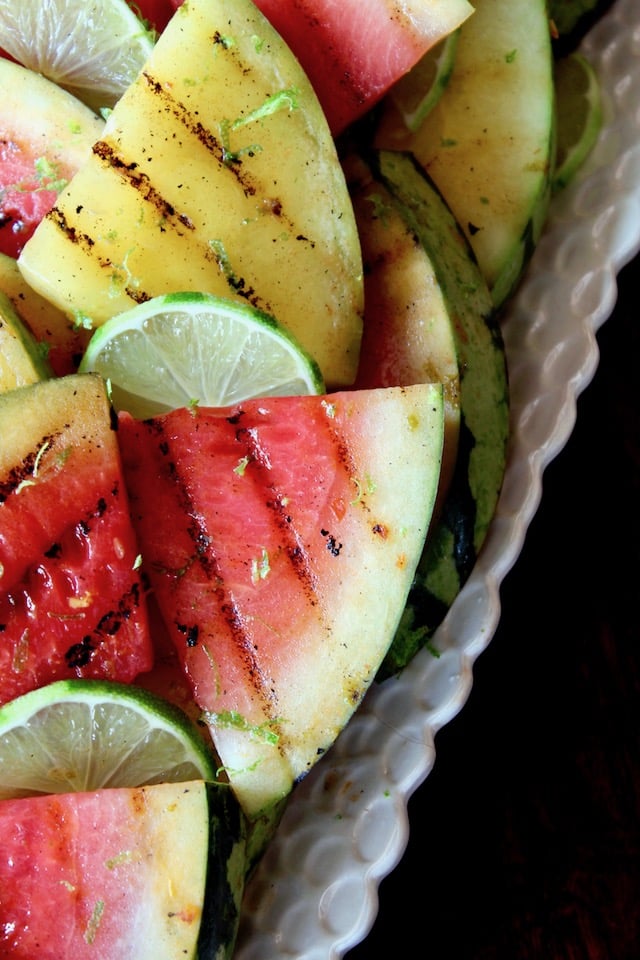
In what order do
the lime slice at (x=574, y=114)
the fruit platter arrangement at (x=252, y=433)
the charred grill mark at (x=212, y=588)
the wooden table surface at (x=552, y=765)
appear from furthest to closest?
the lime slice at (x=574, y=114) < the wooden table surface at (x=552, y=765) < the charred grill mark at (x=212, y=588) < the fruit platter arrangement at (x=252, y=433)

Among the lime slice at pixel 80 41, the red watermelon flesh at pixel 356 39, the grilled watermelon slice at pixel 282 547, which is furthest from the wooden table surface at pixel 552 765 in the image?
the lime slice at pixel 80 41

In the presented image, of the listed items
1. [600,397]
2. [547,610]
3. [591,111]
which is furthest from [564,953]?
[591,111]

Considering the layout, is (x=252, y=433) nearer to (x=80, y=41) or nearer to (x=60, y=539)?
(x=60, y=539)

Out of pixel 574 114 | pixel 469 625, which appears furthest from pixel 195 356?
pixel 574 114

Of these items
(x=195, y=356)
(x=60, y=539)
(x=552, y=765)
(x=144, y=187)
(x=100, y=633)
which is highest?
(x=144, y=187)

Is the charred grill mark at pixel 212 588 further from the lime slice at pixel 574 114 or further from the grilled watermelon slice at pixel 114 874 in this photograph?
the lime slice at pixel 574 114

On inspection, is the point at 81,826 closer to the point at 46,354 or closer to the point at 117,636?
the point at 117,636

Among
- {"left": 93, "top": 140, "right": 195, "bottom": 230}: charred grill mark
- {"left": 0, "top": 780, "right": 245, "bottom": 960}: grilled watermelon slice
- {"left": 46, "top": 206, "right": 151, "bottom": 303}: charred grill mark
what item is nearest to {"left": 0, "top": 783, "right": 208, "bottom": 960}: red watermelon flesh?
{"left": 0, "top": 780, "right": 245, "bottom": 960}: grilled watermelon slice
